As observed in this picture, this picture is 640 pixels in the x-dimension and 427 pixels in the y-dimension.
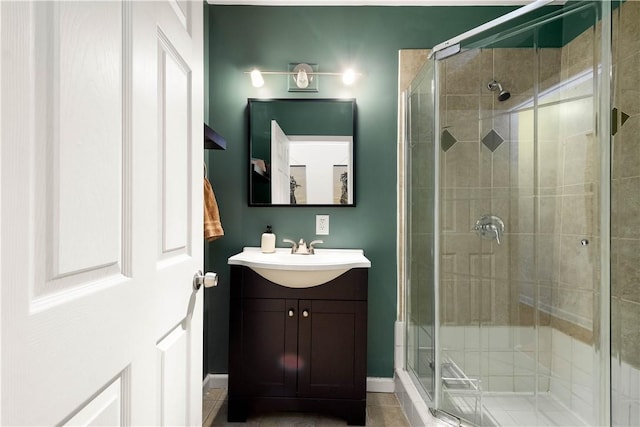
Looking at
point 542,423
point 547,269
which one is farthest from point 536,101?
point 542,423

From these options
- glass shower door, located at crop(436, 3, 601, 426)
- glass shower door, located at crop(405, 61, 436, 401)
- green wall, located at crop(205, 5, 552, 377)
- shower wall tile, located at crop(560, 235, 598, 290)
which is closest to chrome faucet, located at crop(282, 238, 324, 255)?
green wall, located at crop(205, 5, 552, 377)

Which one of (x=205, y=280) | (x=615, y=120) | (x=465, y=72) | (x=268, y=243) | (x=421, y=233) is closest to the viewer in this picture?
(x=205, y=280)

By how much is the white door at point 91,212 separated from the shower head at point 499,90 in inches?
55.8

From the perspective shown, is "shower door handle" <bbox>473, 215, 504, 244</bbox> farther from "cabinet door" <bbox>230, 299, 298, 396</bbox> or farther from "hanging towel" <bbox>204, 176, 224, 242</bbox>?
"hanging towel" <bbox>204, 176, 224, 242</bbox>

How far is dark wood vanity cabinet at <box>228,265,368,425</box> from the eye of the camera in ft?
5.29

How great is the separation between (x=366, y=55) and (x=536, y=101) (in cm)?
103

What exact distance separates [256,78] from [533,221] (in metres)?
1.75

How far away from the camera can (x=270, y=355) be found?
1629mm

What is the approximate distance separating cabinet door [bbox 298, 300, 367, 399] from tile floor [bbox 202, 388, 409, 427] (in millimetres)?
165

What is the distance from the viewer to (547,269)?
4.83ft

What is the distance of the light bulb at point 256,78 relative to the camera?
1.98m

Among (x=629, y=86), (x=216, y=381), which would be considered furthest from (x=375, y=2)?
(x=216, y=381)

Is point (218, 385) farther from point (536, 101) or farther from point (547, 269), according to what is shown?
point (536, 101)

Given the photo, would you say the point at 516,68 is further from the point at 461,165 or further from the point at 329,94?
the point at 329,94
